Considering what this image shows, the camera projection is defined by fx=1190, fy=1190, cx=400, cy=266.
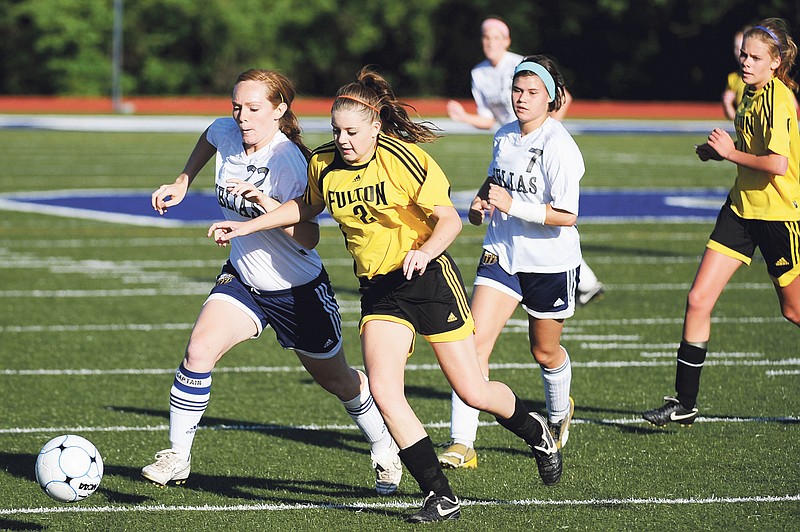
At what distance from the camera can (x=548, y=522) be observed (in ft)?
17.2

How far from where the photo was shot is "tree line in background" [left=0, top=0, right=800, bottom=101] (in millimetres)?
56625

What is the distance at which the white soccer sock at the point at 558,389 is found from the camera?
645 centimetres

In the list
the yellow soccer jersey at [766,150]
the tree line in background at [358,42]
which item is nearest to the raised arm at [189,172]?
the yellow soccer jersey at [766,150]

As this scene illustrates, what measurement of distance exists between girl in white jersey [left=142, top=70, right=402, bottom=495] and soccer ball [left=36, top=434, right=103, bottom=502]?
0.41 metres

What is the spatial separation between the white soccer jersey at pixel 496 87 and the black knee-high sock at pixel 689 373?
11.3 feet

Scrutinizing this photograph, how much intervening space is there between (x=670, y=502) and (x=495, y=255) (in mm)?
1570

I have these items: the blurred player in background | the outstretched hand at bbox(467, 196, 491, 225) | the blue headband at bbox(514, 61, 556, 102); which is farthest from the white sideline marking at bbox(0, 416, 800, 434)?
the blurred player in background

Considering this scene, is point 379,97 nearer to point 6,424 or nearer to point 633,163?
point 6,424

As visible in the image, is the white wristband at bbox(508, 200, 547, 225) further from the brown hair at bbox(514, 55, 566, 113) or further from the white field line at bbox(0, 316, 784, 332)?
the white field line at bbox(0, 316, 784, 332)

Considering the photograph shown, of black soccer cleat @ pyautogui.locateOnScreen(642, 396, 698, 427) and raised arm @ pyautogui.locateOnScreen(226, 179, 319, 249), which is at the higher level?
raised arm @ pyautogui.locateOnScreen(226, 179, 319, 249)

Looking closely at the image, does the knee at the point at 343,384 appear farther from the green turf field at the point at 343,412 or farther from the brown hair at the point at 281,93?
the brown hair at the point at 281,93

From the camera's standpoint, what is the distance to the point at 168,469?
546 centimetres

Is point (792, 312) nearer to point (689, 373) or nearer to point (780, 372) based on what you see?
point (689, 373)

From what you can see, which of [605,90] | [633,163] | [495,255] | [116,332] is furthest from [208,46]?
[495,255]
